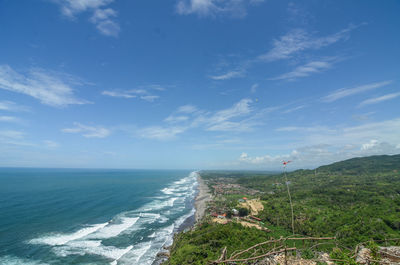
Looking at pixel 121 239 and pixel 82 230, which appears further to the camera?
pixel 82 230

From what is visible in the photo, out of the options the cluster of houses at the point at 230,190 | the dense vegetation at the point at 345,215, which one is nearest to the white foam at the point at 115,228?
the dense vegetation at the point at 345,215

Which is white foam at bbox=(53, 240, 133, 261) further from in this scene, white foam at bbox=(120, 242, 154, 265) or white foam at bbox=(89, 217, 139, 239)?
white foam at bbox=(89, 217, 139, 239)

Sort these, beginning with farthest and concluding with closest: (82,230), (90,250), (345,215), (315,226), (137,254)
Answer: (345,215)
(315,226)
(82,230)
(90,250)
(137,254)

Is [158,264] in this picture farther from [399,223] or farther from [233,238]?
[399,223]

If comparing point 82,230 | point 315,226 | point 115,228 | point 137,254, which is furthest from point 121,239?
point 315,226

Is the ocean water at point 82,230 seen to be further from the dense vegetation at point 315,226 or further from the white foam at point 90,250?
the dense vegetation at point 315,226

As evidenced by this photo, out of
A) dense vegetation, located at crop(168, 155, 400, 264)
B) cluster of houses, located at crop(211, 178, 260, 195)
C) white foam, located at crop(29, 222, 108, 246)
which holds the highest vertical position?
dense vegetation, located at crop(168, 155, 400, 264)

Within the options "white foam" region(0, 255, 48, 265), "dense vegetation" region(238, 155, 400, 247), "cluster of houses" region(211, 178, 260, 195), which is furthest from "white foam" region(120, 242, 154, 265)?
"cluster of houses" region(211, 178, 260, 195)

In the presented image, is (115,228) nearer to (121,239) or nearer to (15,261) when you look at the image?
(121,239)

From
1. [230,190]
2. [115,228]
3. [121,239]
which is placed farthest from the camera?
[230,190]

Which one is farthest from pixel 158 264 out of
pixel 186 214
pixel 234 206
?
pixel 234 206
